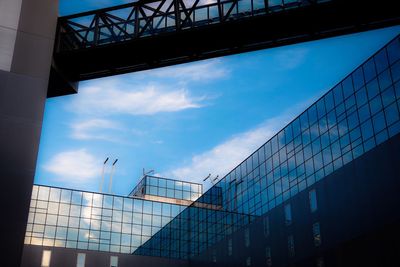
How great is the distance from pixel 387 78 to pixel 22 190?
34898 millimetres

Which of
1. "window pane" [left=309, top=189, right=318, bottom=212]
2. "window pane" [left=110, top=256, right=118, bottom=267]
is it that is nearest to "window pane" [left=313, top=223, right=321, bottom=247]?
"window pane" [left=309, top=189, right=318, bottom=212]

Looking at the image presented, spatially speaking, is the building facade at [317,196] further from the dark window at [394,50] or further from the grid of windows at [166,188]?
the grid of windows at [166,188]

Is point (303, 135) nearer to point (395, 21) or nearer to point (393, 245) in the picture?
point (393, 245)

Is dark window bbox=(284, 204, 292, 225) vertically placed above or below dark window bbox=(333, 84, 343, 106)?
below

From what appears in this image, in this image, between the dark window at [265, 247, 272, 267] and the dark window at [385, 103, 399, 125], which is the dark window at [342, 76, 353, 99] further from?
the dark window at [265, 247, 272, 267]

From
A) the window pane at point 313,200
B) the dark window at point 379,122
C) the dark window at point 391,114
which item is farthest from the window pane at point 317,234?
the dark window at point 391,114

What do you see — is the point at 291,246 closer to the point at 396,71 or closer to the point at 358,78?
the point at 358,78

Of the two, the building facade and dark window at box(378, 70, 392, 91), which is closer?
the building facade

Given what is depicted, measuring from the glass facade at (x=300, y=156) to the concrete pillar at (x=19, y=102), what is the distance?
31.0 meters

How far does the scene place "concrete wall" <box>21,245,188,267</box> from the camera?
2518 inches

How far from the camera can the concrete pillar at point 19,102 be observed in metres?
17.3

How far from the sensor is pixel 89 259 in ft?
221

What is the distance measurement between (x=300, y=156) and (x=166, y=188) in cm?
4981

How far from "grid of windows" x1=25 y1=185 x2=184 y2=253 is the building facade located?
0.92 meters
